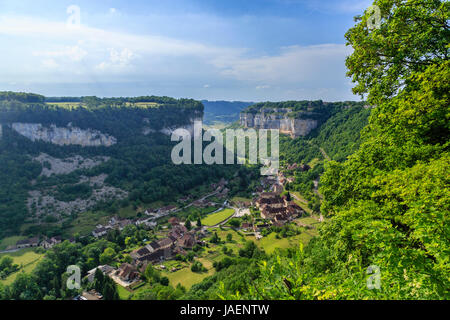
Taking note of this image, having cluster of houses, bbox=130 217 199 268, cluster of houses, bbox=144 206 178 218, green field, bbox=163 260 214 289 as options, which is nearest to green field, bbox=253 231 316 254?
green field, bbox=163 260 214 289

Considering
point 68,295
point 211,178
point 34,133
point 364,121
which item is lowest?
point 68,295

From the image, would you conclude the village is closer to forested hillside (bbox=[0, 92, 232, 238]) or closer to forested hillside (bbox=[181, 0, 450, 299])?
forested hillside (bbox=[0, 92, 232, 238])

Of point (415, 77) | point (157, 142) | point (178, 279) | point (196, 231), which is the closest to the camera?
point (415, 77)

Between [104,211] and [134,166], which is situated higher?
[134,166]

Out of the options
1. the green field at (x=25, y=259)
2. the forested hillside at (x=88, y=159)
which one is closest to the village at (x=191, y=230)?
the green field at (x=25, y=259)

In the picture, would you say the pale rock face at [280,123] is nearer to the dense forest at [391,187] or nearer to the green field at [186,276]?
the green field at [186,276]

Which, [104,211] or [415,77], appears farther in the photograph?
[104,211]

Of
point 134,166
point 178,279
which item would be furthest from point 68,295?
point 134,166

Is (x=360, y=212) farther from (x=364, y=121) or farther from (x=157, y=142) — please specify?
(x=157, y=142)
